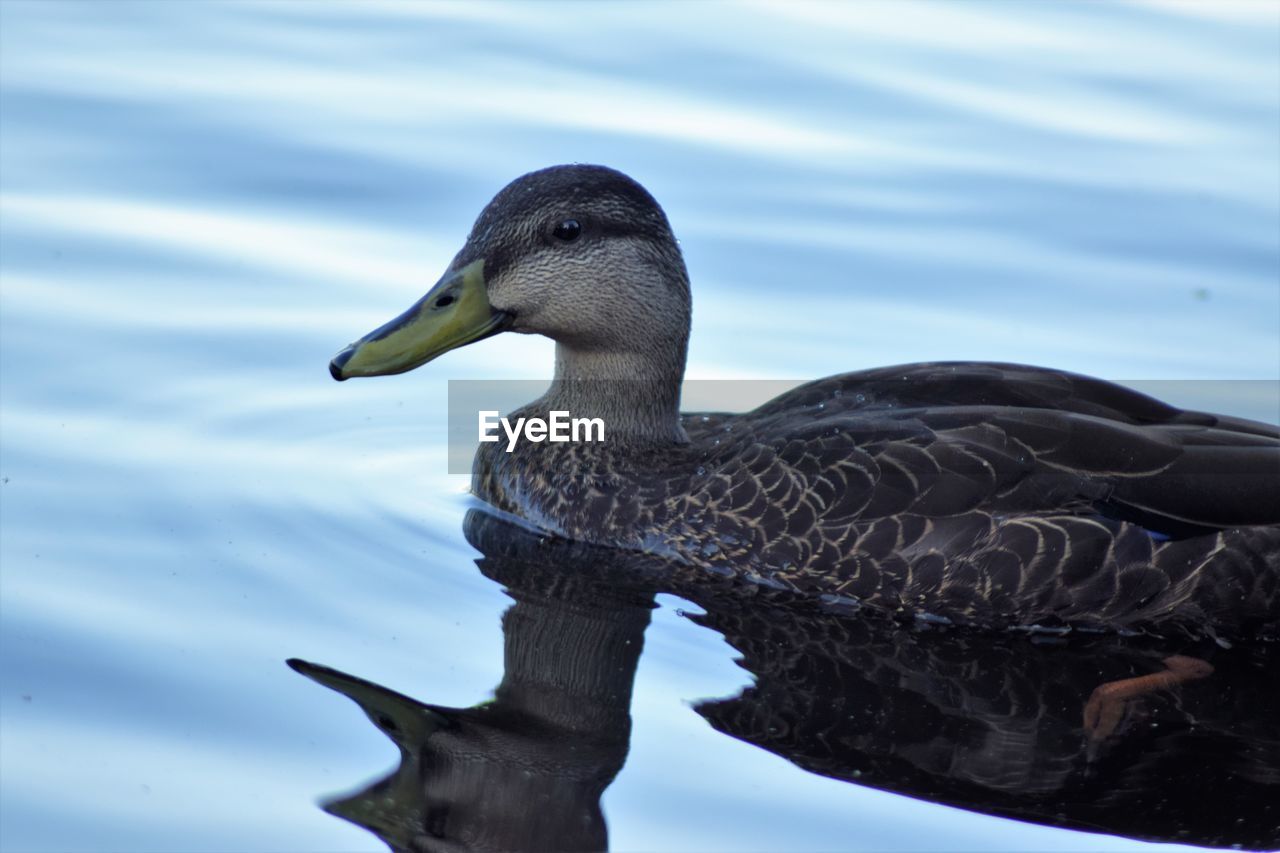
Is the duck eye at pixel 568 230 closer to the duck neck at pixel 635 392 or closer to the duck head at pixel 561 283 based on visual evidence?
the duck head at pixel 561 283

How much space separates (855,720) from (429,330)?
2.49m

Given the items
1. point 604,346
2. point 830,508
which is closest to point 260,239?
point 604,346

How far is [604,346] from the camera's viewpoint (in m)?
8.51

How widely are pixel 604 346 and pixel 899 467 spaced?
1.54m

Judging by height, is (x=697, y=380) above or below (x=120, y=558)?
above

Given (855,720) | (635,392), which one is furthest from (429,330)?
(855,720)

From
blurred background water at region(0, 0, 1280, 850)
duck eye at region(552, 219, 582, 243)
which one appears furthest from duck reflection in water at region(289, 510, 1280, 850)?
duck eye at region(552, 219, 582, 243)

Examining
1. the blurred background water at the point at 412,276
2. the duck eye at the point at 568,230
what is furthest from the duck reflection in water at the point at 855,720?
the duck eye at the point at 568,230

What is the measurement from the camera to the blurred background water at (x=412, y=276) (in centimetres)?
641

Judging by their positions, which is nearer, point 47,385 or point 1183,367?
point 47,385

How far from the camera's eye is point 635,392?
850 cm

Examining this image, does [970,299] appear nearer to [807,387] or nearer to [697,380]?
[697,380]

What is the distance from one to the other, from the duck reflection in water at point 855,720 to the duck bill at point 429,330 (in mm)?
881

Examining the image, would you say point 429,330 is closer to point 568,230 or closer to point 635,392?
point 568,230
